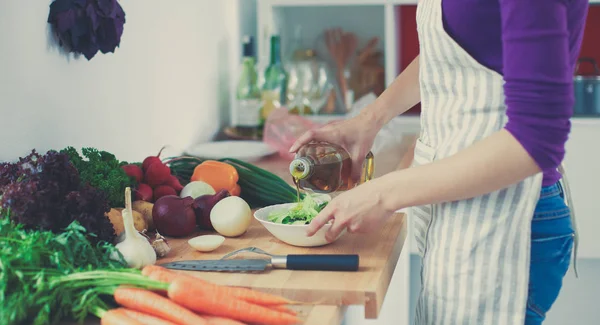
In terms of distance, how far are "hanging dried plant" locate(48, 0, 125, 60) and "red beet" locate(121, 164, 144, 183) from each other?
249 mm

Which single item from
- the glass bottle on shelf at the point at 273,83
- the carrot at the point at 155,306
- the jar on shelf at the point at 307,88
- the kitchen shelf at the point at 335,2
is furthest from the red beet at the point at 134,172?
the kitchen shelf at the point at 335,2

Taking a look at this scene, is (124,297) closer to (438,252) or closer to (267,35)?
(438,252)

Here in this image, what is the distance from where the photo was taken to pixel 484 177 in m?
1.14

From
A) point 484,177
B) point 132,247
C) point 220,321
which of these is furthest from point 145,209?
point 484,177

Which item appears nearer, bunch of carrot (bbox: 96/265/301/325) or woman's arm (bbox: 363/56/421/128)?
bunch of carrot (bbox: 96/265/301/325)

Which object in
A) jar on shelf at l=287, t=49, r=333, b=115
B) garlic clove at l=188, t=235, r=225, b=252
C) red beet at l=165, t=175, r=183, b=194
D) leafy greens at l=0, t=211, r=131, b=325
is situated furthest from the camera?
jar on shelf at l=287, t=49, r=333, b=115

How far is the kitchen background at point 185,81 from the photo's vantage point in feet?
5.11

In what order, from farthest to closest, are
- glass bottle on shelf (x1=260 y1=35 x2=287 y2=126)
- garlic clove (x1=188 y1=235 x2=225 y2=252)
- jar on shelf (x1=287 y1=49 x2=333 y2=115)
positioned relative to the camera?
jar on shelf (x1=287 y1=49 x2=333 y2=115)
glass bottle on shelf (x1=260 y1=35 x2=287 y2=126)
garlic clove (x1=188 y1=235 x2=225 y2=252)

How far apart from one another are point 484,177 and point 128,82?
114cm

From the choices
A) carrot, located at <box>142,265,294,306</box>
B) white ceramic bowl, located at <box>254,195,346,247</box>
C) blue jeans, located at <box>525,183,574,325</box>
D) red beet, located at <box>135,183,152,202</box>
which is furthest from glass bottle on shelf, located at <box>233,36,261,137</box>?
carrot, located at <box>142,265,294,306</box>

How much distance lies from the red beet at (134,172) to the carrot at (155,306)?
0.62 meters

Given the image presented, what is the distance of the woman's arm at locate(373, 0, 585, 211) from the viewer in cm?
106

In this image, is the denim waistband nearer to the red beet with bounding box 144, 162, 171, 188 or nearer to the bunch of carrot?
the bunch of carrot

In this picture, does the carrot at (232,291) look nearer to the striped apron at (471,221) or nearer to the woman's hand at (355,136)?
the striped apron at (471,221)
